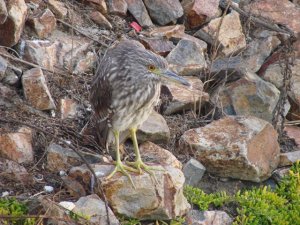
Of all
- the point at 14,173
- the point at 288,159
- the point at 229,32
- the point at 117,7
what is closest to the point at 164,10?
the point at 117,7

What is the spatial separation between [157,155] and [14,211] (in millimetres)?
1596

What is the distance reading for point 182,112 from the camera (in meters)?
7.33

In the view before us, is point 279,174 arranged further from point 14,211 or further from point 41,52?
point 14,211

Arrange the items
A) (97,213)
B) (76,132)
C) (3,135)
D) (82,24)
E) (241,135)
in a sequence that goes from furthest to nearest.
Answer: (82,24)
(241,135)
(76,132)
(3,135)
(97,213)

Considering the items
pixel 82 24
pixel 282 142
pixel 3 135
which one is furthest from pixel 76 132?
pixel 282 142

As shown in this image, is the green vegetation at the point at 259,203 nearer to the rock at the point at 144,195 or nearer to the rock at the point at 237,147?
the rock at the point at 237,147

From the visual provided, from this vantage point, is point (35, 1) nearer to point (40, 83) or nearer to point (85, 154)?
point (40, 83)

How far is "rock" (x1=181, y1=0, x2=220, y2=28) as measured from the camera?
8.38 metres

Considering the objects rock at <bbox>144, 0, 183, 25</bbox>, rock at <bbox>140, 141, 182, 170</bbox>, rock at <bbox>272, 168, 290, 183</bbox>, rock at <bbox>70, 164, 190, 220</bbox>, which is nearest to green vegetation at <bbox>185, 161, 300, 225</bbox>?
rock at <bbox>272, 168, 290, 183</bbox>

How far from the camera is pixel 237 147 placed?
661cm

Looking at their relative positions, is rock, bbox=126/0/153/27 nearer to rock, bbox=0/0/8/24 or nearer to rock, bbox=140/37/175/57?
rock, bbox=140/37/175/57

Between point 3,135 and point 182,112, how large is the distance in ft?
7.03

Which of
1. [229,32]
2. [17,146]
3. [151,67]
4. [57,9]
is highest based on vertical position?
[151,67]

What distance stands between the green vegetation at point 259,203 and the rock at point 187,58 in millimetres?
1720
